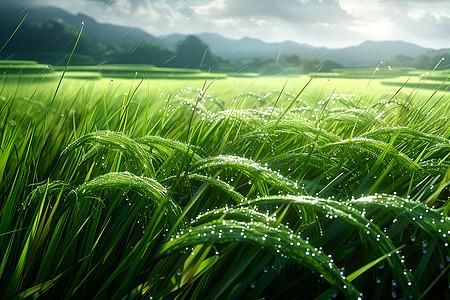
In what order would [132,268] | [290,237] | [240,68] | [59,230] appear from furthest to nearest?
1. [240,68]
2. [59,230]
3. [132,268]
4. [290,237]

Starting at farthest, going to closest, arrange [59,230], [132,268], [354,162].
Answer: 1. [354,162]
2. [59,230]
3. [132,268]

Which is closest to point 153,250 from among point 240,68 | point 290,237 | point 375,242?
point 290,237

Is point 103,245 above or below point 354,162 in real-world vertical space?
below

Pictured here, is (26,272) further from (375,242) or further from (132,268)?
(375,242)

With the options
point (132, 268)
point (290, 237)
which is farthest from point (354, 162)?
point (132, 268)

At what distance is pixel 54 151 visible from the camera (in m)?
1.32

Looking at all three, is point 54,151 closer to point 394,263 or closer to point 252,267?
point 252,267

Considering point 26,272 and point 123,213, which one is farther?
point 123,213

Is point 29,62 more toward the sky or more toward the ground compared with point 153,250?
more toward the sky

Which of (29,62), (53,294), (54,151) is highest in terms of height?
(29,62)

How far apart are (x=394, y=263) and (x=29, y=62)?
2.09 m

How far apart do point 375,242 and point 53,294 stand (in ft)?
2.33

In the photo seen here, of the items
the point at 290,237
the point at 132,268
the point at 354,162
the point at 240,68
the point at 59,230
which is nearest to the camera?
the point at 290,237

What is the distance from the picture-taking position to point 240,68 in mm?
2115
